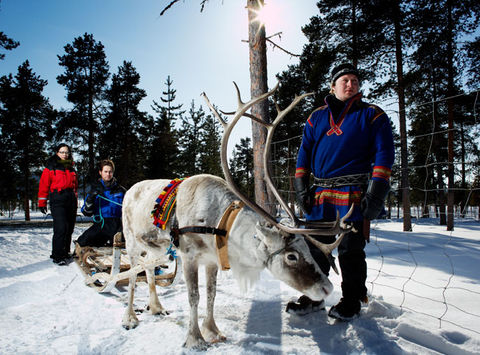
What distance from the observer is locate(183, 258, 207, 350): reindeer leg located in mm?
2012

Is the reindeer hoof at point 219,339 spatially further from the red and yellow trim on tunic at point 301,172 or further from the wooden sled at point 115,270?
the red and yellow trim on tunic at point 301,172

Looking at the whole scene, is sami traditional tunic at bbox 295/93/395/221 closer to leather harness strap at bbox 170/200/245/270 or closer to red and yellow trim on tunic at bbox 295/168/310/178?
red and yellow trim on tunic at bbox 295/168/310/178

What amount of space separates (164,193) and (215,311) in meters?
1.35

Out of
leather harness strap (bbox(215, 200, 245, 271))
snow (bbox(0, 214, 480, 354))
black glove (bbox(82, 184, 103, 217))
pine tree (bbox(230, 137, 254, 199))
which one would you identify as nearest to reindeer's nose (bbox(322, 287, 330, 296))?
snow (bbox(0, 214, 480, 354))

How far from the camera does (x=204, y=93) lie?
2.29m

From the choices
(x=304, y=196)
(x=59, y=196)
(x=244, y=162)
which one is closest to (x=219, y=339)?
(x=304, y=196)

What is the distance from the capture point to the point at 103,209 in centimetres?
418

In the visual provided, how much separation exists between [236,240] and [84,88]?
68.5ft

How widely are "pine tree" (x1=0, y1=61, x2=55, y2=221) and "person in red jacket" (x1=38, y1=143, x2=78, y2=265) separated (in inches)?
762

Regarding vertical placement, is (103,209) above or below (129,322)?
above

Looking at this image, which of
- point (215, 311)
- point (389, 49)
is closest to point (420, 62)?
point (389, 49)

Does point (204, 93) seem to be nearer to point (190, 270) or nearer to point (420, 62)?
point (190, 270)

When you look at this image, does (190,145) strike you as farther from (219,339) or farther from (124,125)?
(219,339)

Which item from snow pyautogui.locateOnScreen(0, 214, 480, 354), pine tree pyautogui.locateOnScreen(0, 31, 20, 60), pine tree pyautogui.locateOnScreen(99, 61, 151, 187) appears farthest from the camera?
pine tree pyautogui.locateOnScreen(99, 61, 151, 187)
